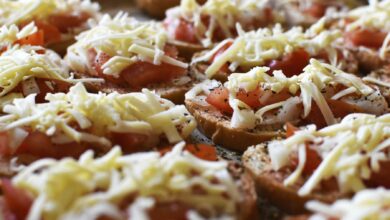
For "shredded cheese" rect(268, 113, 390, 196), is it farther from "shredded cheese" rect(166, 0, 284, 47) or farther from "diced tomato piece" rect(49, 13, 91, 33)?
"diced tomato piece" rect(49, 13, 91, 33)

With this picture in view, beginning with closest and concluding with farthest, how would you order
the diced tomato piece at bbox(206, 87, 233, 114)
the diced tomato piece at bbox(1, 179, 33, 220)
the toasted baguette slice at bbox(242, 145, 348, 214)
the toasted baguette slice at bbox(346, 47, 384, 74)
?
the diced tomato piece at bbox(1, 179, 33, 220), the toasted baguette slice at bbox(242, 145, 348, 214), the diced tomato piece at bbox(206, 87, 233, 114), the toasted baguette slice at bbox(346, 47, 384, 74)

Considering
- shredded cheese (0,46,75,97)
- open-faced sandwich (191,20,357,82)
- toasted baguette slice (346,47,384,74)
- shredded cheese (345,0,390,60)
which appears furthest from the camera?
shredded cheese (345,0,390,60)

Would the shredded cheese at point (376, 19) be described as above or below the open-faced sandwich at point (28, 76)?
below

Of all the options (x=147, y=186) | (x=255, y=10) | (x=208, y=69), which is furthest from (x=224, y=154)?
(x=255, y=10)

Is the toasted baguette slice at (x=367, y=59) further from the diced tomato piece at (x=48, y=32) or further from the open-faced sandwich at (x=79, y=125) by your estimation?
the diced tomato piece at (x=48, y=32)

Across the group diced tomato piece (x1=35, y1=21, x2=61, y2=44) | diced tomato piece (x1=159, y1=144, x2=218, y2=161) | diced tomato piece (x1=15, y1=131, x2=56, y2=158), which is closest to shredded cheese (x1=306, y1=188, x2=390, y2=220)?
diced tomato piece (x1=159, y1=144, x2=218, y2=161)

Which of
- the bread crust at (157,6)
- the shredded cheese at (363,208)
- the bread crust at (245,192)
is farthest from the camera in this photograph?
the bread crust at (157,6)

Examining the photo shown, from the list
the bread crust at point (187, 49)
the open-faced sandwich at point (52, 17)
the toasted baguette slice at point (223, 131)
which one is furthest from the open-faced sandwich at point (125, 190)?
the bread crust at point (187, 49)
